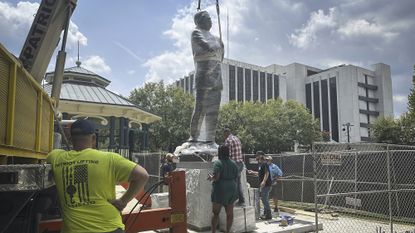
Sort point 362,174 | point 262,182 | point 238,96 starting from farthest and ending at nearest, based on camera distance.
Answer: point 238,96 → point 362,174 → point 262,182

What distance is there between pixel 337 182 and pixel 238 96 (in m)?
85.5

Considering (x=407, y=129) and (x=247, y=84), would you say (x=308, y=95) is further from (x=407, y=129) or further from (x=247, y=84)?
(x=407, y=129)

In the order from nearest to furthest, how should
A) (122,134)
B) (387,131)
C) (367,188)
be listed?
(367,188) → (122,134) → (387,131)

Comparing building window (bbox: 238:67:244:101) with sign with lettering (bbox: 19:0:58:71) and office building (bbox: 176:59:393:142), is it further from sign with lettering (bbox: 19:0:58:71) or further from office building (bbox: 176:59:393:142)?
sign with lettering (bbox: 19:0:58:71)

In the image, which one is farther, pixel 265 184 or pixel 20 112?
pixel 265 184

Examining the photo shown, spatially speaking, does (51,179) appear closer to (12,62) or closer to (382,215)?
(12,62)

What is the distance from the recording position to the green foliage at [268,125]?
1723 inches

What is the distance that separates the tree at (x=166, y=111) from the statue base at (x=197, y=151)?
27.9 meters

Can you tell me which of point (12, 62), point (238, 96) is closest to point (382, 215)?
point (12, 62)

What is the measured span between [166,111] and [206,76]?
30.3m

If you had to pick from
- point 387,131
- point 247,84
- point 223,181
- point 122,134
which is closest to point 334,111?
point 247,84

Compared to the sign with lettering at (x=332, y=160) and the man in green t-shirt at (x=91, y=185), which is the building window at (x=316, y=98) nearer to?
the sign with lettering at (x=332, y=160)

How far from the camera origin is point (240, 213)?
8.30m

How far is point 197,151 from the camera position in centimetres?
1014
